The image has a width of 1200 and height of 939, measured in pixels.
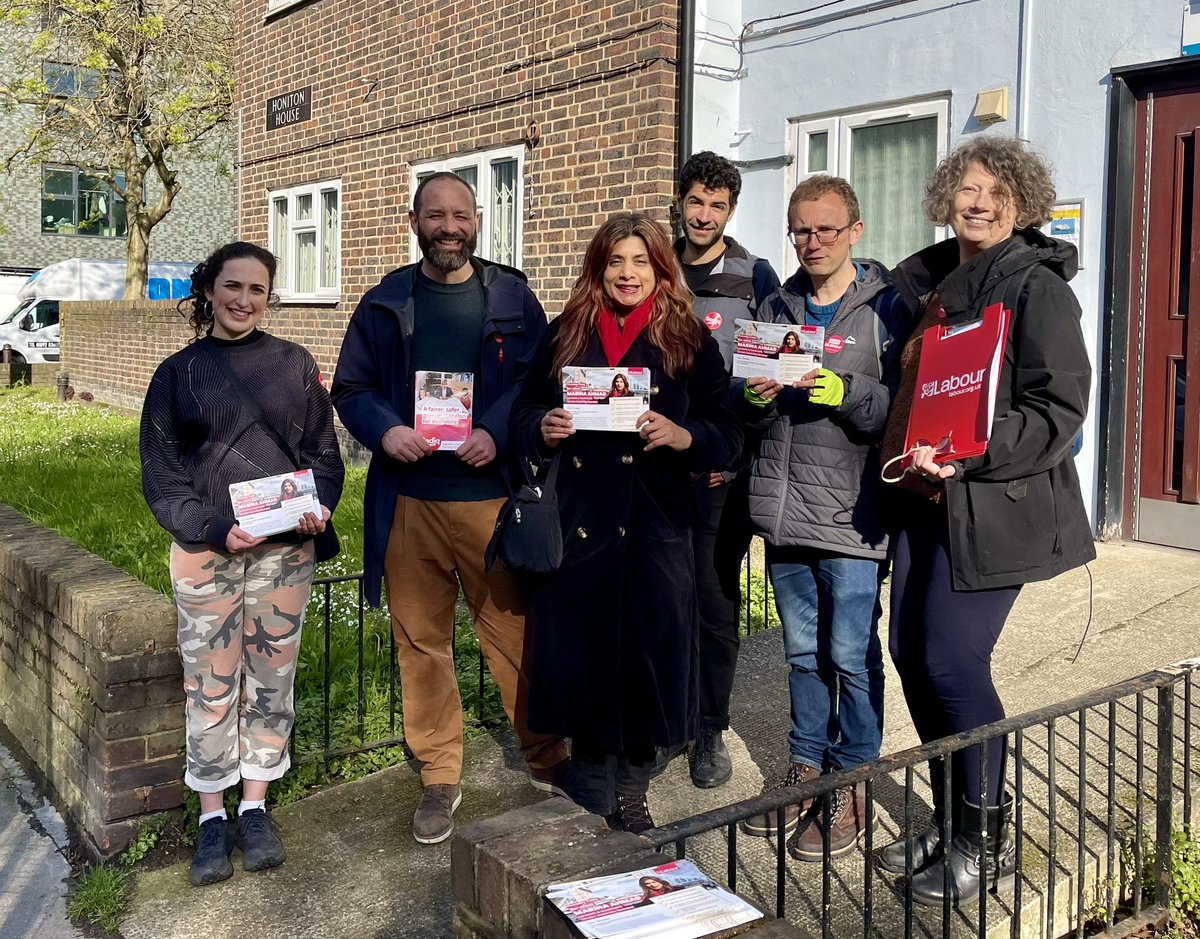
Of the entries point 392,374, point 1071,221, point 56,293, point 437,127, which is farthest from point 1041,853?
point 56,293

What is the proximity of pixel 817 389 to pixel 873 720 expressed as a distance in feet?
3.53

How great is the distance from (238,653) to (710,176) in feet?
7.43

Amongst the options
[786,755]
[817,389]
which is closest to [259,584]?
[817,389]

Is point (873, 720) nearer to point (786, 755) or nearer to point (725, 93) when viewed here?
point (786, 755)

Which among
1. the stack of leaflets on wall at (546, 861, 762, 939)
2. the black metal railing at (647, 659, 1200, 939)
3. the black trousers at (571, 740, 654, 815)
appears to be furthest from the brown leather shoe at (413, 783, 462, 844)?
the stack of leaflets on wall at (546, 861, 762, 939)

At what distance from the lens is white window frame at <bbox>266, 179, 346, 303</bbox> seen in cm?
1355

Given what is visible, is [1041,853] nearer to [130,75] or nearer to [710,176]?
[710,176]

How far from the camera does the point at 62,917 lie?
3.61 meters

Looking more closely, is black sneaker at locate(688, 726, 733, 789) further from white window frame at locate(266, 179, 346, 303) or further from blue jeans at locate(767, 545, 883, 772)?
white window frame at locate(266, 179, 346, 303)

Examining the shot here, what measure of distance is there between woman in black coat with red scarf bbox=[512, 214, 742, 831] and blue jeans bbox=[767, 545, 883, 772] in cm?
36

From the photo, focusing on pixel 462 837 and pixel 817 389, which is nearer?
pixel 462 837

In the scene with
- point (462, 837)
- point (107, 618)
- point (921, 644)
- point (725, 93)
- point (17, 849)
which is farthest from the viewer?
point (725, 93)

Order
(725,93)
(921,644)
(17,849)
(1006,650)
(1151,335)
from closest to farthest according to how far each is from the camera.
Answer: (921,644) < (17,849) < (1006,650) < (1151,335) < (725,93)

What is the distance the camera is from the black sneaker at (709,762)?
425cm
